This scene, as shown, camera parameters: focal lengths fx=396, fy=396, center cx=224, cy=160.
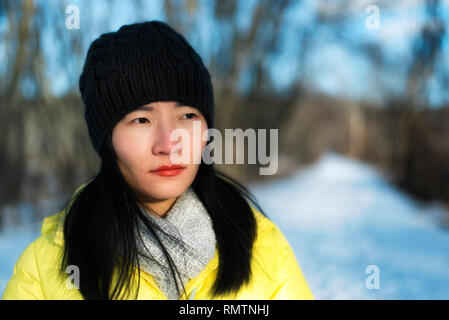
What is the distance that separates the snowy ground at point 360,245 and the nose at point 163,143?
180cm

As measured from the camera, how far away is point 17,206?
18.7 ft

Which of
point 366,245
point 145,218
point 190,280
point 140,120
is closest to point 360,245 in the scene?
point 366,245

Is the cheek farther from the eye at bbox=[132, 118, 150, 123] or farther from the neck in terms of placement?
the neck

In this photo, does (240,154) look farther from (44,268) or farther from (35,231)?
(44,268)

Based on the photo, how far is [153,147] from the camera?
1.23 metres

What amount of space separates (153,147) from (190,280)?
19.0 inches

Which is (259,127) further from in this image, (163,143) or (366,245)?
(163,143)

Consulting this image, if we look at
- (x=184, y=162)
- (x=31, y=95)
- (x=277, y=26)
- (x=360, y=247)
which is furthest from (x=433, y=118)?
(x=184, y=162)

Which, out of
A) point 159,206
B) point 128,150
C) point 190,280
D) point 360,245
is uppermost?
point 128,150

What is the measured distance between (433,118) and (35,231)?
7.17 metres

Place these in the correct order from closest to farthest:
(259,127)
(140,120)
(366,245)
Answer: (140,120), (366,245), (259,127)

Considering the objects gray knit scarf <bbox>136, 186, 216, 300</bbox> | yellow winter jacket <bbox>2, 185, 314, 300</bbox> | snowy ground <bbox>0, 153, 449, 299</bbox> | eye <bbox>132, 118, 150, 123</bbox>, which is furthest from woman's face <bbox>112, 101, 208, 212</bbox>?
snowy ground <bbox>0, 153, 449, 299</bbox>

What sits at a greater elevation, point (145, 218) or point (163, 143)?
point (163, 143)

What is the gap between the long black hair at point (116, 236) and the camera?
1.28 metres
